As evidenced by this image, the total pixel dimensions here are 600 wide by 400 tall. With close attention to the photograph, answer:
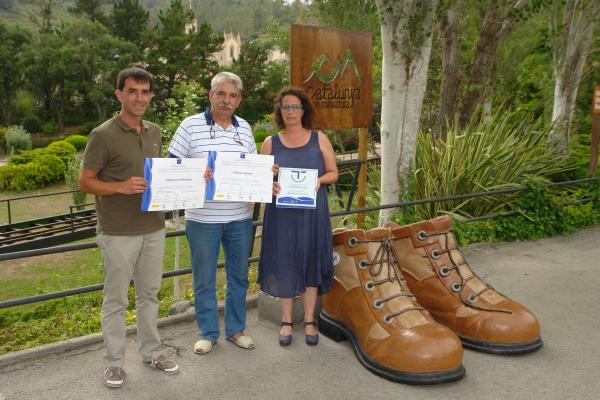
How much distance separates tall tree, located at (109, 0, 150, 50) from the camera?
159 ft

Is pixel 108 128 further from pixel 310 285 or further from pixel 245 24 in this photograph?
pixel 245 24

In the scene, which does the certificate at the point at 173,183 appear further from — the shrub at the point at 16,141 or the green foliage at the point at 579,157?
the shrub at the point at 16,141

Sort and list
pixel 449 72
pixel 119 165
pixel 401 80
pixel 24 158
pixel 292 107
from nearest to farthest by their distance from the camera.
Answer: pixel 119 165, pixel 292 107, pixel 401 80, pixel 449 72, pixel 24 158

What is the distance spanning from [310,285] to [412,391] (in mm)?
970

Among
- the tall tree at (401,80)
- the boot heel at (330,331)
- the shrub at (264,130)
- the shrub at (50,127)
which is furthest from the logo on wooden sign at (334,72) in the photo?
the shrub at (50,127)

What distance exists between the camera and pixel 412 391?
3.18 metres

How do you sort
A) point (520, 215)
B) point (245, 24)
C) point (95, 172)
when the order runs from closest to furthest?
point (95, 172) → point (520, 215) → point (245, 24)

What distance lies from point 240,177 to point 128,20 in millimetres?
50301

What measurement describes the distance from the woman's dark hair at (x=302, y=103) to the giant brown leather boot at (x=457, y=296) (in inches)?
38.4

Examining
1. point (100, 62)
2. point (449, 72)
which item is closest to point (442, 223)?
point (449, 72)

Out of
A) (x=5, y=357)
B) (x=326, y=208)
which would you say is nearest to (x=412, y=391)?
(x=326, y=208)

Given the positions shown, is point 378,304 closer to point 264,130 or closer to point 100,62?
point 264,130

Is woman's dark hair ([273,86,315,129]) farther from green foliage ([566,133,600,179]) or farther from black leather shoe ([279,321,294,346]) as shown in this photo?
green foliage ([566,133,600,179])

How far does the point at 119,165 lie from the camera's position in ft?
10.2
